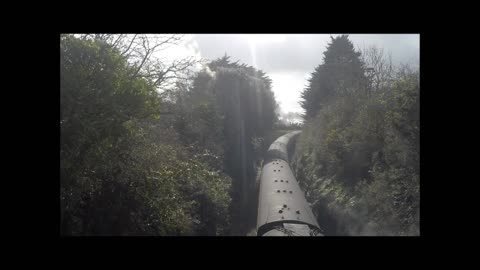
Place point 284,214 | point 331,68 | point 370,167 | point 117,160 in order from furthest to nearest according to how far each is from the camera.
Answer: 1. point 331,68
2. point 370,167
3. point 284,214
4. point 117,160

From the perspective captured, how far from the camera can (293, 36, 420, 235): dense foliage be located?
332 inches

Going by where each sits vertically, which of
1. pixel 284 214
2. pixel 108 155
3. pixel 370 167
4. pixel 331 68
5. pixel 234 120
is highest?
pixel 331 68

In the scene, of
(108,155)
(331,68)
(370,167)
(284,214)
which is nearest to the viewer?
(108,155)

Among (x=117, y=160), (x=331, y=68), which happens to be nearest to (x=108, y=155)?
(x=117, y=160)

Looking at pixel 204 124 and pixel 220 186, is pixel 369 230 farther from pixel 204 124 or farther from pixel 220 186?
pixel 204 124

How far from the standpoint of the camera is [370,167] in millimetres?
11477

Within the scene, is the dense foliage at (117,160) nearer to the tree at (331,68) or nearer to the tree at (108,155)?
the tree at (108,155)

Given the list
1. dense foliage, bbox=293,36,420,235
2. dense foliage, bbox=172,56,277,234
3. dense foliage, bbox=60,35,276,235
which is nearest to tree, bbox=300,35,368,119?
dense foliage, bbox=172,56,277,234

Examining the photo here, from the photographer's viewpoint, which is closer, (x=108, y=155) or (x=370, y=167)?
(x=108, y=155)

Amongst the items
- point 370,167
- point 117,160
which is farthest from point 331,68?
point 117,160

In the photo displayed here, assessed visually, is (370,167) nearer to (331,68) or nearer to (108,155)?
(108,155)

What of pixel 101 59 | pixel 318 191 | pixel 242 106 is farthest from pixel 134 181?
pixel 242 106

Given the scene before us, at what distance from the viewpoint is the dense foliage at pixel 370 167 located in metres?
Answer: 8.45

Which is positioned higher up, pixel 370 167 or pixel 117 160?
pixel 117 160
